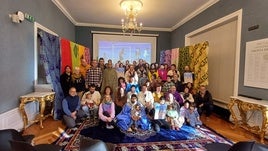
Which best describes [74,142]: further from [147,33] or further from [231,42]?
[147,33]

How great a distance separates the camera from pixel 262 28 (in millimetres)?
3518

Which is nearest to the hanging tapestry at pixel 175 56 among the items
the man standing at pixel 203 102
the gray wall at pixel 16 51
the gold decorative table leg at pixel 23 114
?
the man standing at pixel 203 102

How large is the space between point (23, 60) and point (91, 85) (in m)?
1.64

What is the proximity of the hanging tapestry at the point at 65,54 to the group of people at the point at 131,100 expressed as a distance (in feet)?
0.81

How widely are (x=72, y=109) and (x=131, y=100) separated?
1.29 m

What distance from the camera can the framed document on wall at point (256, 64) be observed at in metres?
3.45

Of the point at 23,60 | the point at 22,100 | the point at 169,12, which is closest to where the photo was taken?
the point at 22,100

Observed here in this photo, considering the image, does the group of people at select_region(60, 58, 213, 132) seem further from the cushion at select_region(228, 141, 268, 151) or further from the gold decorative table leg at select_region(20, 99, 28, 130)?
the cushion at select_region(228, 141, 268, 151)

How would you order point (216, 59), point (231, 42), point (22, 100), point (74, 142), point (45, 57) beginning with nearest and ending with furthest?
1. point (74, 142)
2. point (22, 100)
3. point (45, 57)
4. point (231, 42)
5. point (216, 59)

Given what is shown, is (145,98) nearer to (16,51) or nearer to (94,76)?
(94,76)

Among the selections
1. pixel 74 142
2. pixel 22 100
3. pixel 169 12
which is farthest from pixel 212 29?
pixel 22 100

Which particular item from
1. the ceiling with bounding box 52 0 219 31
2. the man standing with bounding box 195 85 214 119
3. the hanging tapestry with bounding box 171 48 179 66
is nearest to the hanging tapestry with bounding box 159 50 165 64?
the hanging tapestry with bounding box 171 48 179 66

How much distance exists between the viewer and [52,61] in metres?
4.33

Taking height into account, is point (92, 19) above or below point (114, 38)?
above
